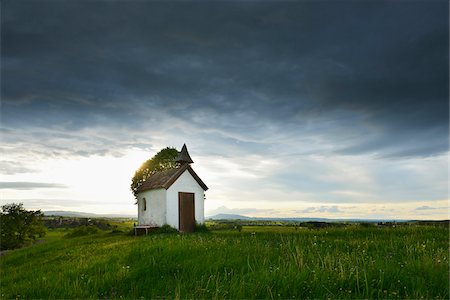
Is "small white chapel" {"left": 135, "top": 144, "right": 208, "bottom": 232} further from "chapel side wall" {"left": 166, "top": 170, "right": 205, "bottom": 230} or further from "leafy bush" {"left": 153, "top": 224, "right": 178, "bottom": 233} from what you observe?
"leafy bush" {"left": 153, "top": 224, "right": 178, "bottom": 233}

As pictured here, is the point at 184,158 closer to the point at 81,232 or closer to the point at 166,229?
the point at 166,229

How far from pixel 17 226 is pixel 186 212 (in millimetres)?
20282

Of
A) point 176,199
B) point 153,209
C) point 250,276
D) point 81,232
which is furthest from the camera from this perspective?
point 81,232

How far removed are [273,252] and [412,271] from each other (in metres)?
3.89

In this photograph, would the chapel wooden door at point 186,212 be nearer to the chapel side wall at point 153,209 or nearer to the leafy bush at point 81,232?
the chapel side wall at point 153,209

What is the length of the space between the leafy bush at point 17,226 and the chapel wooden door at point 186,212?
18.3 meters

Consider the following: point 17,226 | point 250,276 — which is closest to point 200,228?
point 17,226

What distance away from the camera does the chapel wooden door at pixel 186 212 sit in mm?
38750

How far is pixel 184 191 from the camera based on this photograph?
39531mm

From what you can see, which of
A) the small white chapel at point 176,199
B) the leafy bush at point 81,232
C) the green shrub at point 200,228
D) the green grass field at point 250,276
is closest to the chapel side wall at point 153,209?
the small white chapel at point 176,199


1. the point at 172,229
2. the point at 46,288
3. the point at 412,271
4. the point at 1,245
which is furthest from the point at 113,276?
the point at 1,245

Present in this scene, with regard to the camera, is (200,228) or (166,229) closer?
(166,229)

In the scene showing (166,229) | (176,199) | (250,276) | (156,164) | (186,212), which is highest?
(156,164)

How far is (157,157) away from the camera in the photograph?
5569 centimetres
